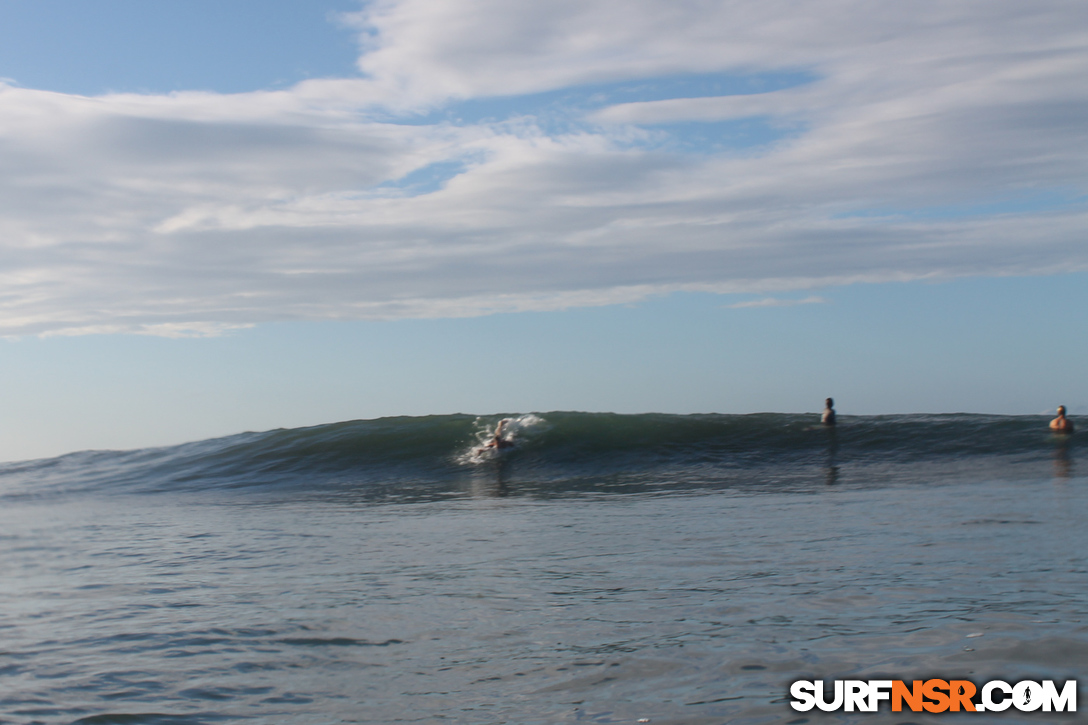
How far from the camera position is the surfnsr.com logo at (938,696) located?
12.2 ft

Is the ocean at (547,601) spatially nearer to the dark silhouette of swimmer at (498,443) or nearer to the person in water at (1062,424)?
the person in water at (1062,424)

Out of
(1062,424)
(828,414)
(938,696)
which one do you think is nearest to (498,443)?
(828,414)

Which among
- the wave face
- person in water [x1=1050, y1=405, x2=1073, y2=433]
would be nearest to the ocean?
the wave face

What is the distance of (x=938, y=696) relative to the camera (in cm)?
385

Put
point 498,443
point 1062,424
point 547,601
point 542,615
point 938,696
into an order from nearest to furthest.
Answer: point 938,696, point 542,615, point 547,601, point 1062,424, point 498,443

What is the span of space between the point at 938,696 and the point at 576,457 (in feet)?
55.1

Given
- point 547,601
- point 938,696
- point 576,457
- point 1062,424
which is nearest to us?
point 938,696

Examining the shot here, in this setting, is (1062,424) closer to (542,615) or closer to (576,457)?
(576,457)

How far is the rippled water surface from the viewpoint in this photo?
4.21m

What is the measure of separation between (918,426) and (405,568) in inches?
677

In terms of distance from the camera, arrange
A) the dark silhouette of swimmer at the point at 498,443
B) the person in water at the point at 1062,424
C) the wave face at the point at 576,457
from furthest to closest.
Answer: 1. the dark silhouette of swimmer at the point at 498,443
2. the person in water at the point at 1062,424
3. the wave face at the point at 576,457

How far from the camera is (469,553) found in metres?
8.55

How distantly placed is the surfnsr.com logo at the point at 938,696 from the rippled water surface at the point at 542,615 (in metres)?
0.13

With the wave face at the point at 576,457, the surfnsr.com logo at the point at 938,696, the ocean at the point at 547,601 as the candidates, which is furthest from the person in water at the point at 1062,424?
the surfnsr.com logo at the point at 938,696
